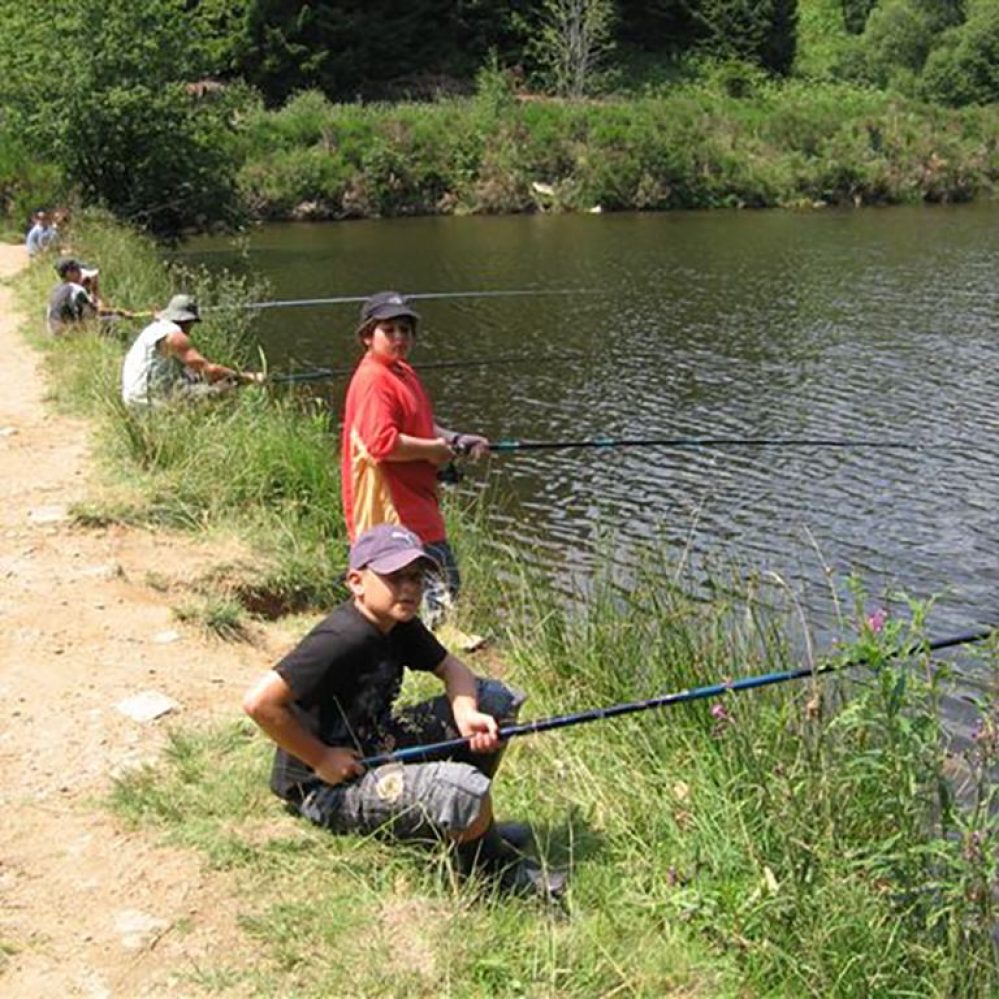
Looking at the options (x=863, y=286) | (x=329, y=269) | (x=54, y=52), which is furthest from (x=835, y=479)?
(x=54, y=52)

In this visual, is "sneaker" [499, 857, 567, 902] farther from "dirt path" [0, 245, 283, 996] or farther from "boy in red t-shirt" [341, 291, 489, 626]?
"boy in red t-shirt" [341, 291, 489, 626]

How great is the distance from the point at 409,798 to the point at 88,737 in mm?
1531

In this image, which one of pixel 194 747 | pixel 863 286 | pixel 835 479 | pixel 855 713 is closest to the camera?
pixel 855 713

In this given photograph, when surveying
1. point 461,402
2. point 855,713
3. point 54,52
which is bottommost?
point 461,402

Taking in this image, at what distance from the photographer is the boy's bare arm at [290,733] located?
3812mm

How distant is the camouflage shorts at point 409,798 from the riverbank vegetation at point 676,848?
0.08m

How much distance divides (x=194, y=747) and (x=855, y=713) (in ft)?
8.11

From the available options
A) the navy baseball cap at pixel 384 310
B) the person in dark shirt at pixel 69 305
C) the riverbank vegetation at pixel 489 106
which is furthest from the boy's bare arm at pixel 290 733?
the riverbank vegetation at pixel 489 106

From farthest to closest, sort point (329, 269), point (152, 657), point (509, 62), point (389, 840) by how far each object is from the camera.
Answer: point (509, 62) < point (329, 269) < point (152, 657) < point (389, 840)

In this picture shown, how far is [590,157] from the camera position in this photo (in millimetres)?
41562

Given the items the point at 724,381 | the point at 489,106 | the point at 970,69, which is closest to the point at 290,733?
the point at 724,381

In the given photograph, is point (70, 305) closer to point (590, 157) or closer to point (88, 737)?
point (88, 737)

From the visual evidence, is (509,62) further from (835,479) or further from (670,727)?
(670,727)

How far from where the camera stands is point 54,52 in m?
24.0
